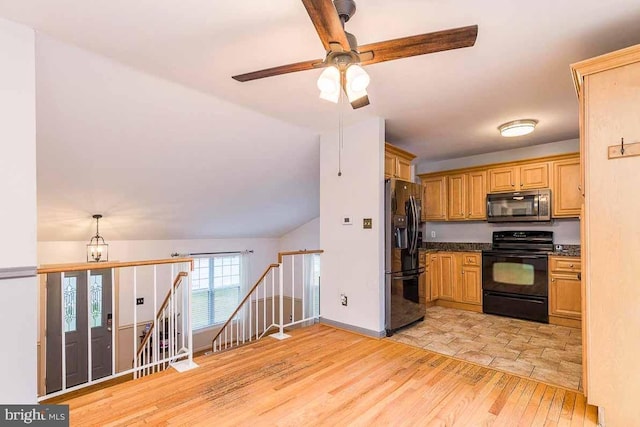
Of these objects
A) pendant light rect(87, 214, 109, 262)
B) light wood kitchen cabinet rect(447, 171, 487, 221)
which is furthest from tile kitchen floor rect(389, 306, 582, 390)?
pendant light rect(87, 214, 109, 262)

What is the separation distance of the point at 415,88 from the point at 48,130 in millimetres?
3449

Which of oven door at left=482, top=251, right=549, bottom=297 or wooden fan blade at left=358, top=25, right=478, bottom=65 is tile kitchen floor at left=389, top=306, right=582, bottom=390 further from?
wooden fan blade at left=358, top=25, right=478, bottom=65

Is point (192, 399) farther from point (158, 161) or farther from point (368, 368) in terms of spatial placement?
point (158, 161)

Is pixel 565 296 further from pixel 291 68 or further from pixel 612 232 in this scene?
pixel 291 68

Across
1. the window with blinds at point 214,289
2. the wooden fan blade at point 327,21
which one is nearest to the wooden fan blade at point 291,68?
the wooden fan blade at point 327,21

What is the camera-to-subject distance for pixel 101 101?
293 centimetres

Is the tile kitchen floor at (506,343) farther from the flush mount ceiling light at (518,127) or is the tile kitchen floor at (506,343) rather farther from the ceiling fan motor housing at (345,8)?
the ceiling fan motor housing at (345,8)

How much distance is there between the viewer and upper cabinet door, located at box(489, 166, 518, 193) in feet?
15.5

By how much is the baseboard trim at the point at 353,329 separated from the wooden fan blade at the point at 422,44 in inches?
112

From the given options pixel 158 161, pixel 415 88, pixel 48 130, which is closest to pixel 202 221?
pixel 158 161

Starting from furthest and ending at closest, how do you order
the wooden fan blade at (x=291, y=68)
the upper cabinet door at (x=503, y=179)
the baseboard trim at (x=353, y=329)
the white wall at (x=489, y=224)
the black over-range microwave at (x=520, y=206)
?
1. the upper cabinet door at (x=503, y=179)
2. the white wall at (x=489, y=224)
3. the black over-range microwave at (x=520, y=206)
4. the baseboard trim at (x=353, y=329)
5. the wooden fan blade at (x=291, y=68)

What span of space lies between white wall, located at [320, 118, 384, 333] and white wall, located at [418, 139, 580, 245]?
8.28 ft

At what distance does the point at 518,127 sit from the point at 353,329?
3.08m

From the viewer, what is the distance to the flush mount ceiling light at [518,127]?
12.4 ft
